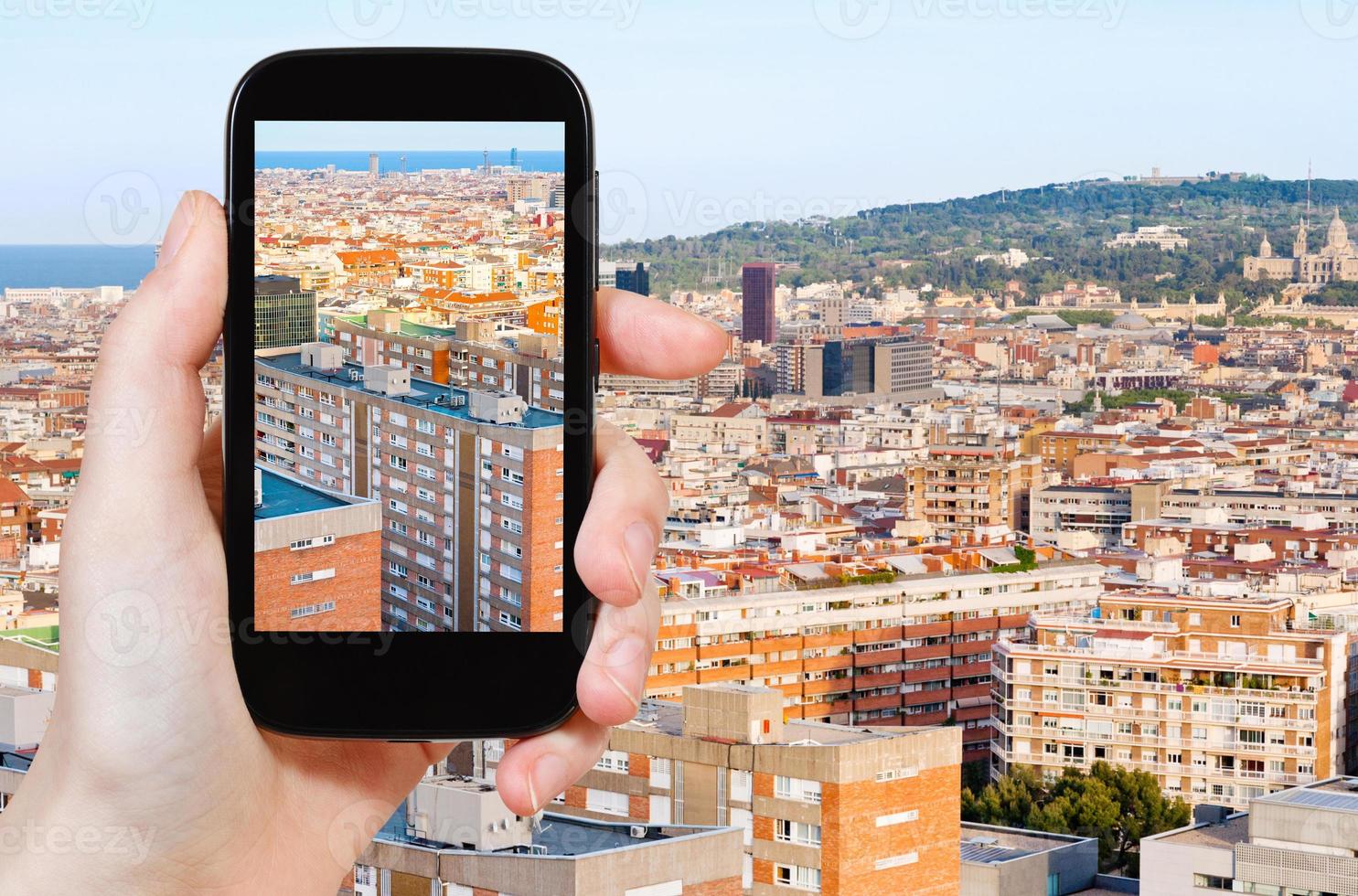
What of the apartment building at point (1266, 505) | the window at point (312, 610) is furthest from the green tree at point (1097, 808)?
the window at point (312, 610)

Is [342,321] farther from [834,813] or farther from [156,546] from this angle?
[834,813]

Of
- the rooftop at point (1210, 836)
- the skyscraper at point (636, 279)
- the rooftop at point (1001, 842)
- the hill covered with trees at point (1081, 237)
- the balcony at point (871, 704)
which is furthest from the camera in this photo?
the hill covered with trees at point (1081, 237)

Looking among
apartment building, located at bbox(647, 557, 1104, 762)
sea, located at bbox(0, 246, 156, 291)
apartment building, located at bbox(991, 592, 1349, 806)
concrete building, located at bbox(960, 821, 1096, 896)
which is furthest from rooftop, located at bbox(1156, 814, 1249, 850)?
apartment building, located at bbox(647, 557, 1104, 762)

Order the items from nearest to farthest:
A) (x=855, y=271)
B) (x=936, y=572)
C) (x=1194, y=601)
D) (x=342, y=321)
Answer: (x=342, y=321)
(x=1194, y=601)
(x=936, y=572)
(x=855, y=271)

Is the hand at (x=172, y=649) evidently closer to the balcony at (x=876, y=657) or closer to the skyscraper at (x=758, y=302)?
the balcony at (x=876, y=657)

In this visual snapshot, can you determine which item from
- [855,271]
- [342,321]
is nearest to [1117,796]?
[342,321]

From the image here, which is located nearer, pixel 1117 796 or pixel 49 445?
pixel 1117 796
